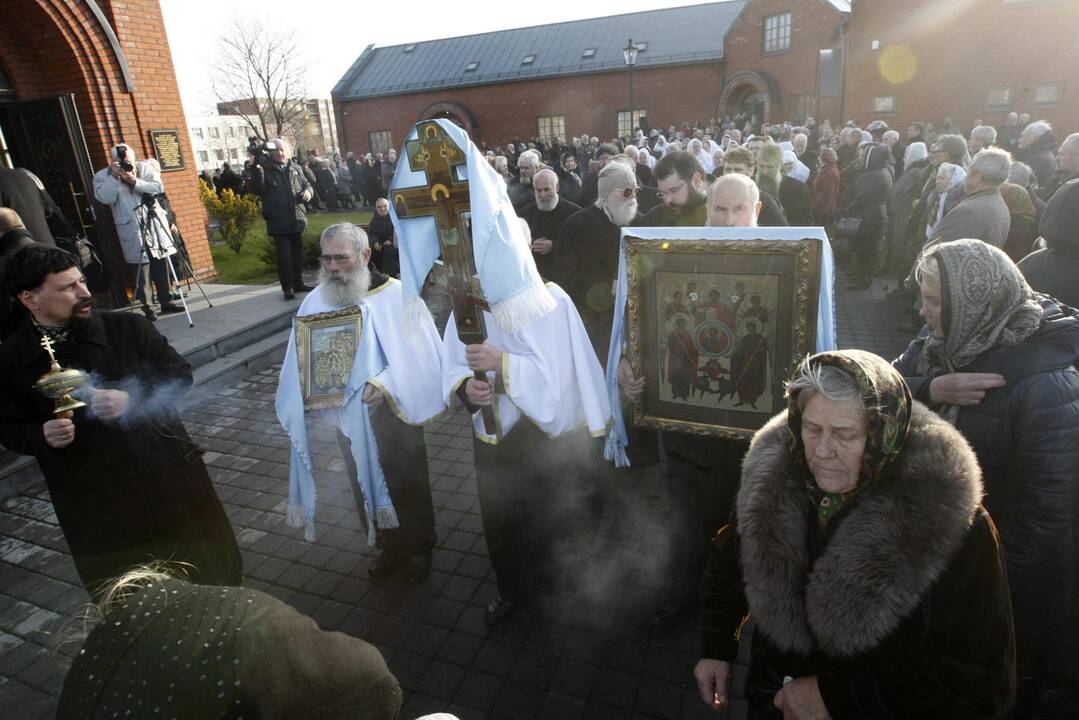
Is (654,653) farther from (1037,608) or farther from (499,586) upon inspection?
(1037,608)

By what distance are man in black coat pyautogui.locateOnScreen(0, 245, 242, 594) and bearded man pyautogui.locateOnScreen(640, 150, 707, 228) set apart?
3.28 m

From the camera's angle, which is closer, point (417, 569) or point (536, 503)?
point (536, 503)

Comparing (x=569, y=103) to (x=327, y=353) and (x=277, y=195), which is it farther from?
(x=327, y=353)

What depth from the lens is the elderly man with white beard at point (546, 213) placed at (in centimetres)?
681

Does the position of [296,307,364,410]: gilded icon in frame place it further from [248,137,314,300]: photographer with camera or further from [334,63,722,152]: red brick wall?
[334,63,722,152]: red brick wall

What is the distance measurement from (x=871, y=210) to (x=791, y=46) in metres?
26.3

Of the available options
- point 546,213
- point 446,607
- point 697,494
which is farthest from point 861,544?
point 546,213

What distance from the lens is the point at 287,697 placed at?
3.54ft

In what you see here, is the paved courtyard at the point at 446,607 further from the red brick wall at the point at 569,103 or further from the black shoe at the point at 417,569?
the red brick wall at the point at 569,103

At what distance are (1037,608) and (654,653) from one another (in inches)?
67.9

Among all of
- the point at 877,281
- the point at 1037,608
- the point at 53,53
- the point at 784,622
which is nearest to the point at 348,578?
the point at 784,622

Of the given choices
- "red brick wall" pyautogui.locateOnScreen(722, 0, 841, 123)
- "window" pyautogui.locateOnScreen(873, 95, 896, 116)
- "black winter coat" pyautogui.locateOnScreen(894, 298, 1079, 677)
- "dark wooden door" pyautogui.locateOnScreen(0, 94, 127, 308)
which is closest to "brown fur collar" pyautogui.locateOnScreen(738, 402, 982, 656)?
"black winter coat" pyautogui.locateOnScreen(894, 298, 1079, 677)

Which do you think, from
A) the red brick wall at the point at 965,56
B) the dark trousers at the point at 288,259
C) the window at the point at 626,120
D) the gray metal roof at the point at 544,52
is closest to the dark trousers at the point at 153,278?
the dark trousers at the point at 288,259

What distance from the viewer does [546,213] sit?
6953 mm
